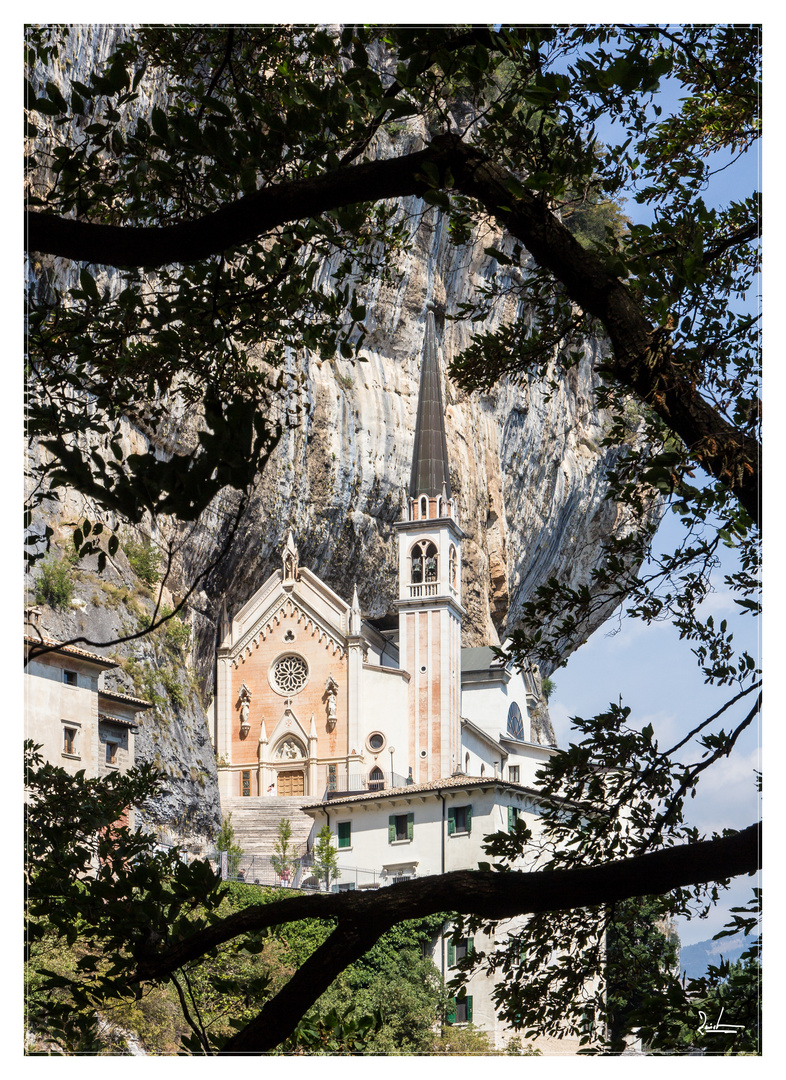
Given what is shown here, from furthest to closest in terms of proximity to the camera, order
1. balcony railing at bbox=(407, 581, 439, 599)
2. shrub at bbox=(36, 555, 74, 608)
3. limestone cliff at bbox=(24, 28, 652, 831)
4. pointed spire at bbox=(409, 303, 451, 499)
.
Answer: balcony railing at bbox=(407, 581, 439, 599)
pointed spire at bbox=(409, 303, 451, 499)
limestone cliff at bbox=(24, 28, 652, 831)
shrub at bbox=(36, 555, 74, 608)

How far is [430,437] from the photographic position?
3278 cm

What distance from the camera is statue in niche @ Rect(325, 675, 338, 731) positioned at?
3431 centimetres

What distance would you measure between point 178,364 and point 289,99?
3.70ft

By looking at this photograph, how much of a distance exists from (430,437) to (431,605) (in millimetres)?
6461

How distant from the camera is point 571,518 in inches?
1029

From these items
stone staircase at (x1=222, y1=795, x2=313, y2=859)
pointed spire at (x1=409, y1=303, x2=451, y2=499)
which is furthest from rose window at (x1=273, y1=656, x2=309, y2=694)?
pointed spire at (x1=409, y1=303, x2=451, y2=499)

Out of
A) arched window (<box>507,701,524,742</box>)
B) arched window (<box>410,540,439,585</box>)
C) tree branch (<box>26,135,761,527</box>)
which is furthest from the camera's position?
arched window (<box>507,701,524,742</box>)

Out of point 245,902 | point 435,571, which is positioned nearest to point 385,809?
point 245,902

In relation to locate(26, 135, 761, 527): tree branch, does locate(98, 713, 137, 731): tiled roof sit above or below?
below

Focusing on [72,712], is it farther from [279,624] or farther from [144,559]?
[279,624]

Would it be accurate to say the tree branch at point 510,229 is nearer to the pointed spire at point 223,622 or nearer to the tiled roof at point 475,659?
the pointed spire at point 223,622

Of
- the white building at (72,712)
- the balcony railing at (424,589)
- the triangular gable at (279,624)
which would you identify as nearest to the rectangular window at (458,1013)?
the white building at (72,712)

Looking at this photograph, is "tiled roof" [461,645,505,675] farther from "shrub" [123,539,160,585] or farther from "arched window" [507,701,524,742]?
"shrub" [123,539,160,585]

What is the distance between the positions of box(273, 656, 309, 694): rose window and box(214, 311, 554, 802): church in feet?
0.10
